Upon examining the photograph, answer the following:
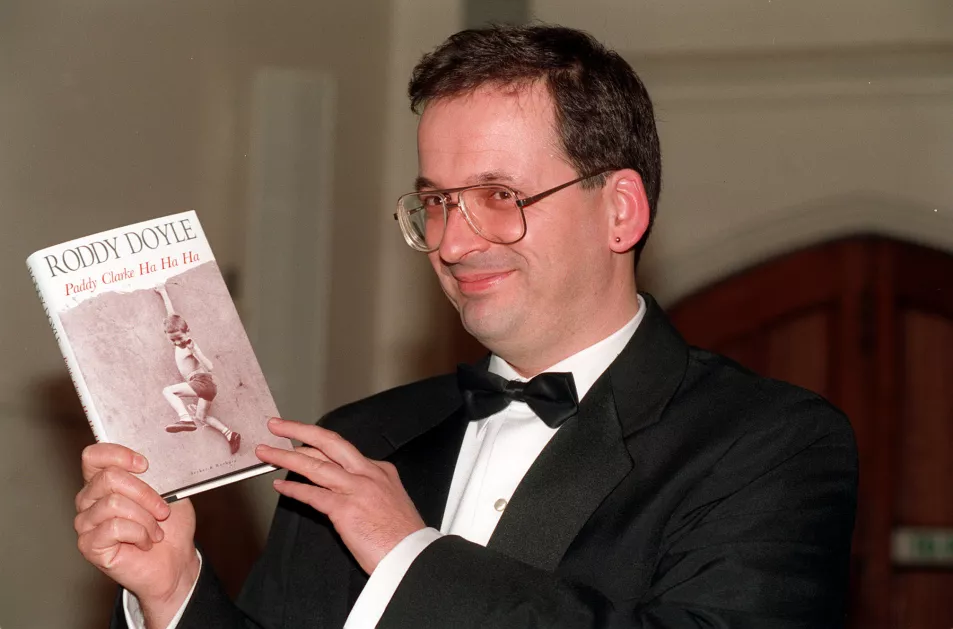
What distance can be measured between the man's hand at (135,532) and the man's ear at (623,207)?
39.8 inches

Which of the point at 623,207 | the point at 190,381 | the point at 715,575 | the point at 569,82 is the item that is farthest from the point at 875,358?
the point at 190,381

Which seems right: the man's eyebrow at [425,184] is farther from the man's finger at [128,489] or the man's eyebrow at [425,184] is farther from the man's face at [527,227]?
the man's finger at [128,489]

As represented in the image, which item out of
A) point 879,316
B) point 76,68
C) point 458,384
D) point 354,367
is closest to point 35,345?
point 76,68

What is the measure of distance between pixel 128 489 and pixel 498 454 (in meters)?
0.73

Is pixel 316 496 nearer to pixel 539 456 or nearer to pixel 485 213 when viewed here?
pixel 539 456

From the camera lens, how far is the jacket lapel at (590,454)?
209 centimetres

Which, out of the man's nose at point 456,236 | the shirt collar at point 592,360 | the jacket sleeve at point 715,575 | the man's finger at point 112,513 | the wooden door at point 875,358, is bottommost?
the wooden door at point 875,358

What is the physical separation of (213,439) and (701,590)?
859mm

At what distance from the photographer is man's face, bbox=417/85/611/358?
224cm

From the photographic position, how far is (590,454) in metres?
2.17

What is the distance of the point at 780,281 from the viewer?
194 inches

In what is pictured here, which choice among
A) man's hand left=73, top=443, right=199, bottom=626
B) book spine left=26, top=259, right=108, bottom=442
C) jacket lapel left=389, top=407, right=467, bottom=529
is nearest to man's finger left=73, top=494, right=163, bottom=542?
man's hand left=73, top=443, right=199, bottom=626

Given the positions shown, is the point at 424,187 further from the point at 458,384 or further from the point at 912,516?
the point at 912,516

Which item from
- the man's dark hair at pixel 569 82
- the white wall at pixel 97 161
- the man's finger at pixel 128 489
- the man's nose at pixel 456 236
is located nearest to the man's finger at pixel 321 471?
the man's finger at pixel 128 489
